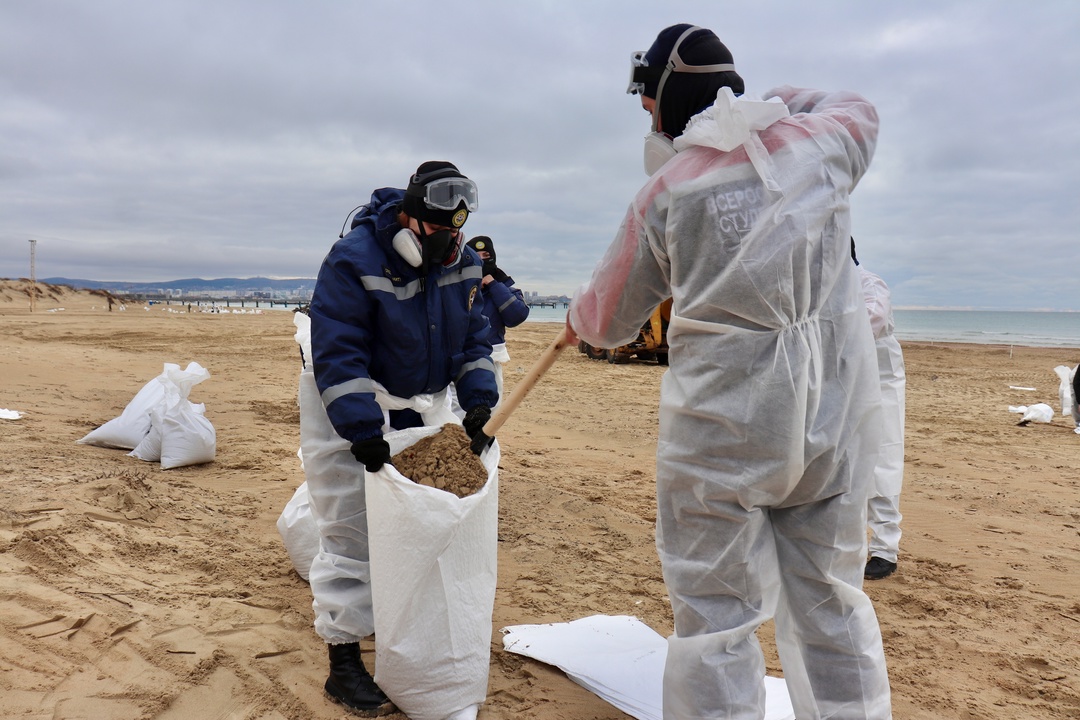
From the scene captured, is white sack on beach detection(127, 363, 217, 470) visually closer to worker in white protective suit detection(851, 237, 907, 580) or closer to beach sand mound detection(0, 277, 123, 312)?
worker in white protective suit detection(851, 237, 907, 580)

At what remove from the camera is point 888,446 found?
378cm

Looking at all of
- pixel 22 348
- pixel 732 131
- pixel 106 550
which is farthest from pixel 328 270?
pixel 22 348

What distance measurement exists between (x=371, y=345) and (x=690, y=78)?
1.34 meters

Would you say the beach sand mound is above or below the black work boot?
above

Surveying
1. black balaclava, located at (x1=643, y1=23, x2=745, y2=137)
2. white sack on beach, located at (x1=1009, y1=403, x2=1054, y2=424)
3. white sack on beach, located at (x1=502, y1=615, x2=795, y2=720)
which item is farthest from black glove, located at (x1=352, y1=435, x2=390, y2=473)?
white sack on beach, located at (x1=1009, y1=403, x2=1054, y2=424)

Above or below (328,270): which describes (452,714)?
below

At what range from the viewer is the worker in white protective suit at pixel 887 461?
3.72 m

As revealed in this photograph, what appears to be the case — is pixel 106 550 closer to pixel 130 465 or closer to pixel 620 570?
pixel 130 465

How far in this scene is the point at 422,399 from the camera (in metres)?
2.63

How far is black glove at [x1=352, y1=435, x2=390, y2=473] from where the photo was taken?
227 centimetres

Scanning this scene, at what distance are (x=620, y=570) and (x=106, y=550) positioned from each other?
246 cm

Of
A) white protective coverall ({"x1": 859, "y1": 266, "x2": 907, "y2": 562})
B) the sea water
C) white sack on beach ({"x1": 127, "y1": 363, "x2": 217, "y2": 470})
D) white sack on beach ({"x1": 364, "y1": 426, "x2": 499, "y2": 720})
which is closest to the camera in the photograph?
white sack on beach ({"x1": 364, "y1": 426, "x2": 499, "y2": 720})

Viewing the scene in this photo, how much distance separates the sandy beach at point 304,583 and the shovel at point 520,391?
0.91m

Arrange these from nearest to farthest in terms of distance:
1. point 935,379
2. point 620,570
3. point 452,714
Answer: point 452,714 < point 620,570 < point 935,379
